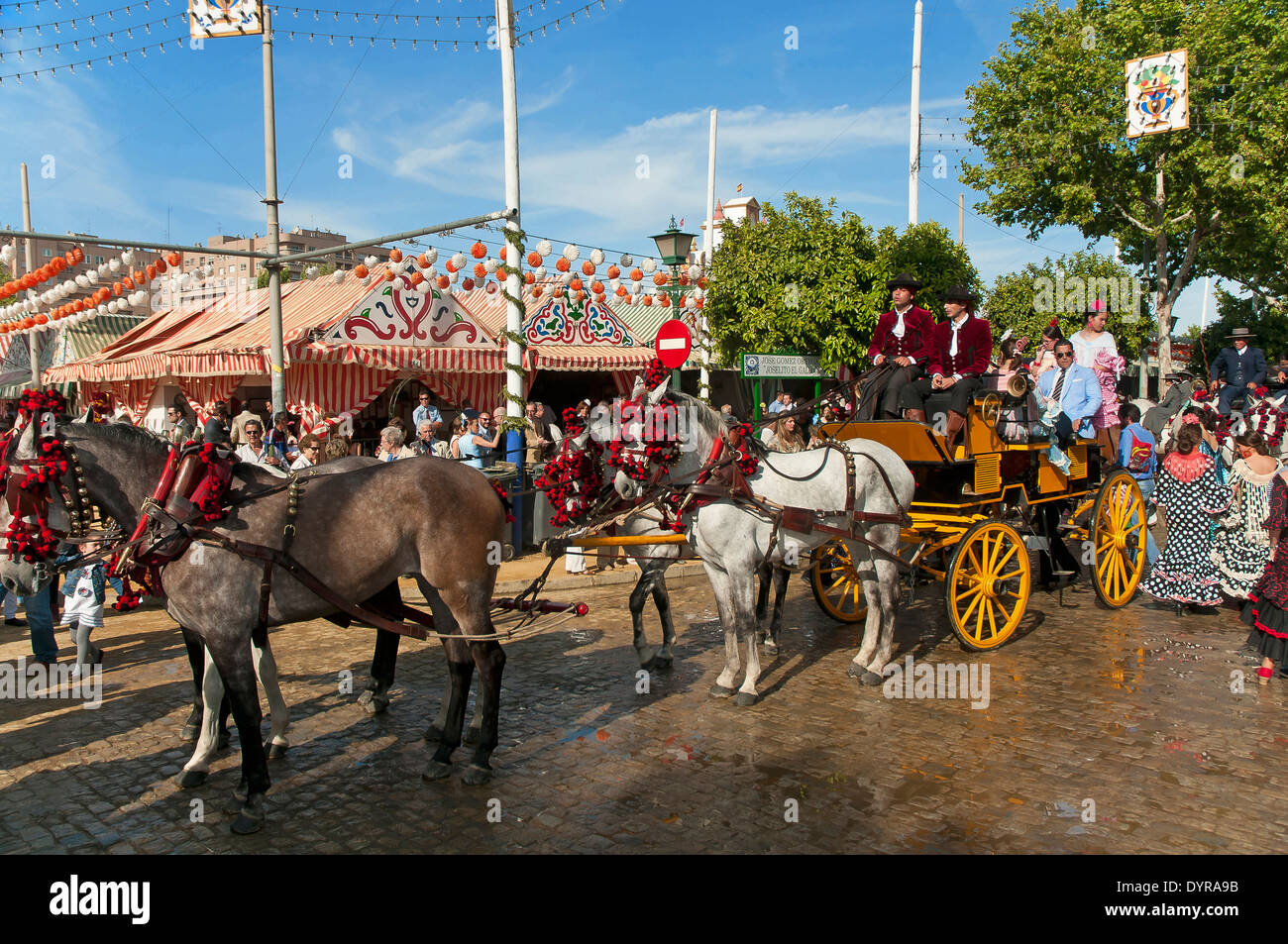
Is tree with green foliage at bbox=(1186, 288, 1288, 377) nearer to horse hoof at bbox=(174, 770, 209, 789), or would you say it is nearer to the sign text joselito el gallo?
the sign text joselito el gallo

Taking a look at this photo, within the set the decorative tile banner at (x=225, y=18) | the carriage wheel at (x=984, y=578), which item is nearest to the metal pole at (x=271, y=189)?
the decorative tile banner at (x=225, y=18)

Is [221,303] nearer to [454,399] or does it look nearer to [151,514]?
[454,399]

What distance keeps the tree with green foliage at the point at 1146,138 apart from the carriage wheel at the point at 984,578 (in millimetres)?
18227

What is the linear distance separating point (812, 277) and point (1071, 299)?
12.4m

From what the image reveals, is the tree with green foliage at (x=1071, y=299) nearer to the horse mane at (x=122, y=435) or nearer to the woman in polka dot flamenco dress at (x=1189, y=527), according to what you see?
the woman in polka dot flamenco dress at (x=1189, y=527)

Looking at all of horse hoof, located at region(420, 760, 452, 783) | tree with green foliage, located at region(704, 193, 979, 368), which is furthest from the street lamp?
horse hoof, located at region(420, 760, 452, 783)

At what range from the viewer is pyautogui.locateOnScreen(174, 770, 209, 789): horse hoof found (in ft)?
16.1

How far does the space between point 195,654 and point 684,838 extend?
3.34 m

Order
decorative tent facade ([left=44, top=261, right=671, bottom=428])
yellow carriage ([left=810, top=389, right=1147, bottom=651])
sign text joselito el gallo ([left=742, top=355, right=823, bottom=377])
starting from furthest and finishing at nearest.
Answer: sign text joselito el gallo ([left=742, top=355, right=823, bottom=377])
decorative tent facade ([left=44, top=261, right=671, bottom=428])
yellow carriage ([left=810, top=389, right=1147, bottom=651])

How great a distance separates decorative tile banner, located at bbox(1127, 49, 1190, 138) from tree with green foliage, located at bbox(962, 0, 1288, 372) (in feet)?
6.71

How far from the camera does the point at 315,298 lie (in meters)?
16.7

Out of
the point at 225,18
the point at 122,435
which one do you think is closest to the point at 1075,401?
the point at 122,435

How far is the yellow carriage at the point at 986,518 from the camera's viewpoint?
7449 millimetres

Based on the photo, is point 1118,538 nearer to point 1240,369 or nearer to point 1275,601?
point 1275,601
